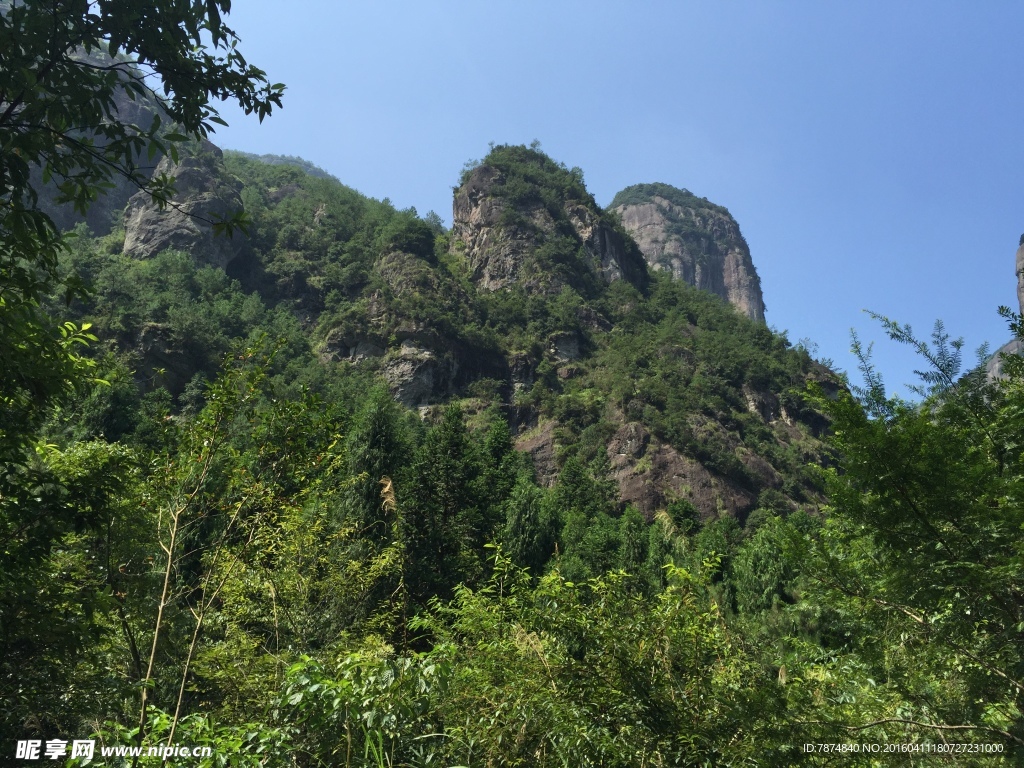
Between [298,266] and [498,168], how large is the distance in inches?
1100

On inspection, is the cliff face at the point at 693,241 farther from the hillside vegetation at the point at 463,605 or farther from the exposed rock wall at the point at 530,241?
the hillside vegetation at the point at 463,605

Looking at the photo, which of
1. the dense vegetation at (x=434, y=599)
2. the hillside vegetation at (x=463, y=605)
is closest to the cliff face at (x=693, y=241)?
the hillside vegetation at (x=463, y=605)

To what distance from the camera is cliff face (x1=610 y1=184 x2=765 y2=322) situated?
136 meters

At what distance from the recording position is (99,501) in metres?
4.08

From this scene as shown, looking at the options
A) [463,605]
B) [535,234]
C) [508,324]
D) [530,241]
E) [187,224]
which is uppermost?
[535,234]

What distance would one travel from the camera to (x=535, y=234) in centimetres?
7631

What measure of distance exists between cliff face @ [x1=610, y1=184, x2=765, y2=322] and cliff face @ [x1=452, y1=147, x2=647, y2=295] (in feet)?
163

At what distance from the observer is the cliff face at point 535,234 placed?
243ft

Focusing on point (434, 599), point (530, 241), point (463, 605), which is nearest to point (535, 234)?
point (530, 241)

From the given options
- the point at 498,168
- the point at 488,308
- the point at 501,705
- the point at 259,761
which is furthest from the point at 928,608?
the point at 498,168

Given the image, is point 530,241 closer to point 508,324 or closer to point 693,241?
point 508,324

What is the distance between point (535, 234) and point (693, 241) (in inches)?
2968

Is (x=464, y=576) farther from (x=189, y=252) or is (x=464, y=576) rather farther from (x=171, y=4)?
(x=189, y=252)

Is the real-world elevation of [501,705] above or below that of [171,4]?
below
